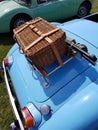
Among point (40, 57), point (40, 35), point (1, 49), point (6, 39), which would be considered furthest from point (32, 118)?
point (6, 39)

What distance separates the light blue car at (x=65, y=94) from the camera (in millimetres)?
2461

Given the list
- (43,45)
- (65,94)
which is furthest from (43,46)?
(65,94)

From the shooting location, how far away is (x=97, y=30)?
330cm

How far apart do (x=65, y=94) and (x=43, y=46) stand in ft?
1.76

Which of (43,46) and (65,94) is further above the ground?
(43,46)

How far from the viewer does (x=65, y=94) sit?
104 inches

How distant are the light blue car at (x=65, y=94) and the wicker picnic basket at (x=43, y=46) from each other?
158 mm

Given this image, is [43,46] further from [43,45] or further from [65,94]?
[65,94]

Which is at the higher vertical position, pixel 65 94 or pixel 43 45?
pixel 43 45

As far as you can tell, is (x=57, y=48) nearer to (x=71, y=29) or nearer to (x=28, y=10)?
(x=71, y=29)

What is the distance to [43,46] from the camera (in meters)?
2.56

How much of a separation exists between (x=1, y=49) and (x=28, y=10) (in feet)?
5.11

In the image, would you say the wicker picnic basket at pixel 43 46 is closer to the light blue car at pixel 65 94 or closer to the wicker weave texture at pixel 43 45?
the wicker weave texture at pixel 43 45

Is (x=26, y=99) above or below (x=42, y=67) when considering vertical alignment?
below
